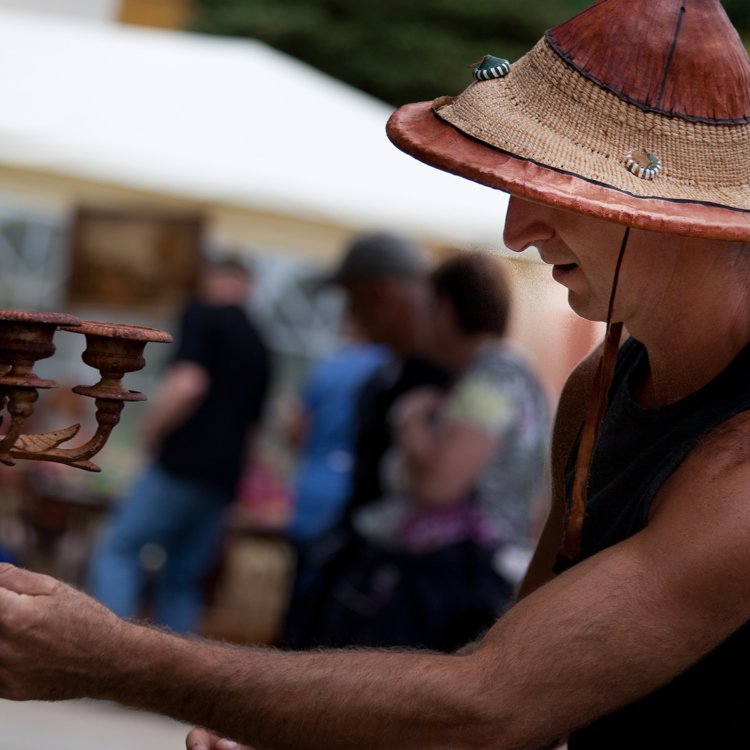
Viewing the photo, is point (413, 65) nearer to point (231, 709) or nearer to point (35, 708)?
Answer: point (35, 708)

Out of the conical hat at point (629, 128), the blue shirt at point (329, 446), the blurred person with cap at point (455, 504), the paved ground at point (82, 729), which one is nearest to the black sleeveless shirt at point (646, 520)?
the conical hat at point (629, 128)

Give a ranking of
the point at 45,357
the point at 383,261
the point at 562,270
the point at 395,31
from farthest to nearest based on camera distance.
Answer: the point at 395,31 < the point at 383,261 < the point at 562,270 < the point at 45,357

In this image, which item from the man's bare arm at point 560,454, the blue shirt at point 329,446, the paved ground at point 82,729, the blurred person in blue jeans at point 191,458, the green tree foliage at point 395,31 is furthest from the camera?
the green tree foliage at point 395,31

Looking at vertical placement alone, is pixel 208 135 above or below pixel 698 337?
above

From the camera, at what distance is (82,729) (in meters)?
4.76

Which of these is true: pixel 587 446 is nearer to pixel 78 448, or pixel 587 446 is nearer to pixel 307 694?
pixel 307 694

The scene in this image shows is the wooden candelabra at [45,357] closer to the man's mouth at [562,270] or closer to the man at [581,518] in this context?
the man at [581,518]

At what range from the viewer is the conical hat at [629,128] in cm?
122

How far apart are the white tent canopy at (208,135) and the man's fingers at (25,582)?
411 centimetres

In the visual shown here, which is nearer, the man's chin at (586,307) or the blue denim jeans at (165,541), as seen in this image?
the man's chin at (586,307)

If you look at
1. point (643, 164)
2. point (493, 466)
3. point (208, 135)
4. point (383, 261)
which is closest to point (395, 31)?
point (208, 135)

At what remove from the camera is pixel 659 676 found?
1.24m

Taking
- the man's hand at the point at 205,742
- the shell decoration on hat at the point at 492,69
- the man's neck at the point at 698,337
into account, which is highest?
the shell decoration on hat at the point at 492,69

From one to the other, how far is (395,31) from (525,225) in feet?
51.3
